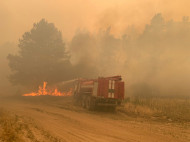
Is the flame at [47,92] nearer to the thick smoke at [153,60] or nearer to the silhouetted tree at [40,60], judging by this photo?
the silhouetted tree at [40,60]

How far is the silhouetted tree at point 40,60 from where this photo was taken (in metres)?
31.6

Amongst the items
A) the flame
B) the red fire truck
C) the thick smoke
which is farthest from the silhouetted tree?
the red fire truck

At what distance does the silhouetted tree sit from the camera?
31641 mm

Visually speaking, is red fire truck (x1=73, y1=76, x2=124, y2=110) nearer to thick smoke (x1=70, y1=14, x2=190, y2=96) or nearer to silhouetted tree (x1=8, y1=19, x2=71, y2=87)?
thick smoke (x1=70, y1=14, x2=190, y2=96)

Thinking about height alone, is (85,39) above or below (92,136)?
above

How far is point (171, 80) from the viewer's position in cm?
3531

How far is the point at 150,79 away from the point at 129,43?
53.0ft

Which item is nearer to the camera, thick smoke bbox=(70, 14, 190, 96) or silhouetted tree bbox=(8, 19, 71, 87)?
silhouetted tree bbox=(8, 19, 71, 87)

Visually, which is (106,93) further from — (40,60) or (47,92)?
(40,60)

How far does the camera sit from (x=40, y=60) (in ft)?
105

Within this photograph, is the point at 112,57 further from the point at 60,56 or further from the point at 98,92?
the point at 98,92

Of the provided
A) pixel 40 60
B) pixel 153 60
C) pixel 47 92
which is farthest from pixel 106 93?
pixel 153 60

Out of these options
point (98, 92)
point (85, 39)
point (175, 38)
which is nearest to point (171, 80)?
point (175, 38)

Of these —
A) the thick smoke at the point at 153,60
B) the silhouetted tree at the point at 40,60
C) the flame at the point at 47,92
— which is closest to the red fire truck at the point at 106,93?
the flame at the point at 47,92
